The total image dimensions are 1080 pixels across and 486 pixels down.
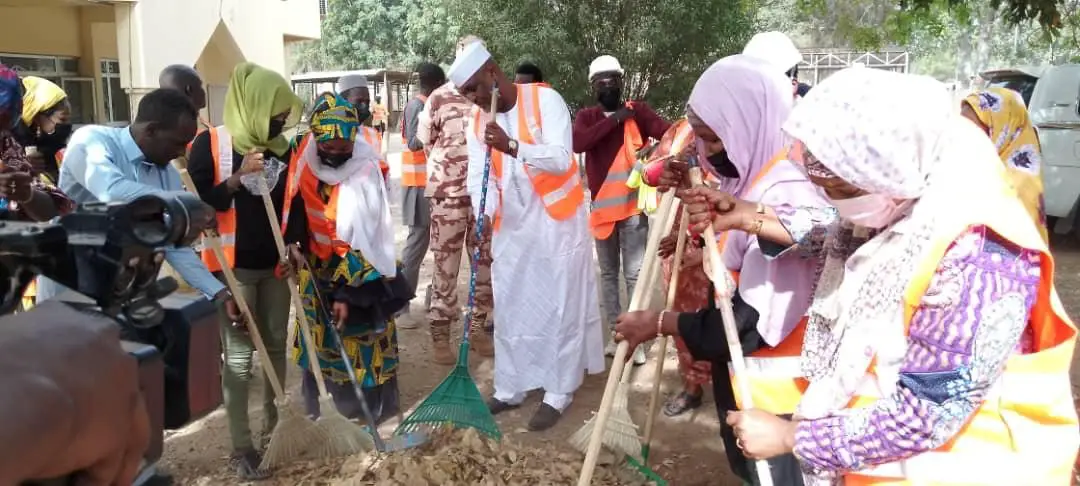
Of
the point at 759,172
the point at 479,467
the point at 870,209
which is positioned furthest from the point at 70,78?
the point at 870,209

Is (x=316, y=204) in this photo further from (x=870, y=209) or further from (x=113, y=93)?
(x=113, y=93)

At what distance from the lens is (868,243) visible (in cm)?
155

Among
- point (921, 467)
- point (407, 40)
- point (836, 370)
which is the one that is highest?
point (407, 40)

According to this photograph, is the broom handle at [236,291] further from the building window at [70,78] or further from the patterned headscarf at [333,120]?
the building window at [70,78]

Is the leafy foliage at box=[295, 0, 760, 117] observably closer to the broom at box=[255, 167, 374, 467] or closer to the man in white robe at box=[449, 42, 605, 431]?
the man in white robe at box=[449, 42, 605, 431]

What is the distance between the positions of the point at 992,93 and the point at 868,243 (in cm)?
325

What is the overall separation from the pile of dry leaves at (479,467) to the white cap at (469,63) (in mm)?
1743

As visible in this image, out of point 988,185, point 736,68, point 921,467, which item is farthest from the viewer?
point 736,68

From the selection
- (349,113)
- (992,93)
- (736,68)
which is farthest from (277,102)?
(992,93)

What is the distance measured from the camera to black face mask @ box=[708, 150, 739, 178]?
2465 millimetres

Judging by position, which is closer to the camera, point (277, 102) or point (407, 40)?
point (277, 102)

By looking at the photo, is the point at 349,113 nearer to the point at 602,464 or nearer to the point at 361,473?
the point at 361,473

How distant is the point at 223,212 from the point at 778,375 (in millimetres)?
2561

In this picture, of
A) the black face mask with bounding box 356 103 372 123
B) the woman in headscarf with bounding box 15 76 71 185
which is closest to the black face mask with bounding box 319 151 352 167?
the woman in headscarf with bounding box 15 76 71 185
